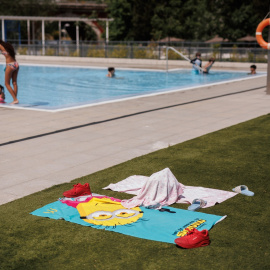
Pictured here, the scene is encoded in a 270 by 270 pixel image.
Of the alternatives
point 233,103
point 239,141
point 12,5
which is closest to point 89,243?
point 239,141

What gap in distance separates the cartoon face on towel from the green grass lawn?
276mm

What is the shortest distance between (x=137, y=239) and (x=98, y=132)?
584 cm

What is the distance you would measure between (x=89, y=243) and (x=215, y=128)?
22.9 ft

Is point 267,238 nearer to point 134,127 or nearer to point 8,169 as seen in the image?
point 8,169

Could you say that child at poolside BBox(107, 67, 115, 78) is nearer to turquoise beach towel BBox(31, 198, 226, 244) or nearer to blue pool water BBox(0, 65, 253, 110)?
blue pool water BBox(0, 65, 253, 110)

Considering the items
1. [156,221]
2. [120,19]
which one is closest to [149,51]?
[120,19]

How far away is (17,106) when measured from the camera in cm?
1495

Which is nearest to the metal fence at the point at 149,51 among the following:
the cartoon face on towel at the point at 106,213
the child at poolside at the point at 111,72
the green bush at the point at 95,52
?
the green bush at the point at 95,52

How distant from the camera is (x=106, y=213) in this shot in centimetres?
594

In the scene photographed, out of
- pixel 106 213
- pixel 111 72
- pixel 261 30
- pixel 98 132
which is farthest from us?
pixel 111 72

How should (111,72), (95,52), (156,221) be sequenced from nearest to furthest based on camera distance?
(156,221), (111,72), (95,52)

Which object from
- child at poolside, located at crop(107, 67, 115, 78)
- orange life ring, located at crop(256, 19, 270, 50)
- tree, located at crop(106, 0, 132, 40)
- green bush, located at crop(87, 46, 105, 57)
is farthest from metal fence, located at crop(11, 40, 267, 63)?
orange life ring, located at crop(256, 19, 270, 50)

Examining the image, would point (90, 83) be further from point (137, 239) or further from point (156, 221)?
point (137, 239)

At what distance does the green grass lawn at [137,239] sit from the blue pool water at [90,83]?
10.5m
